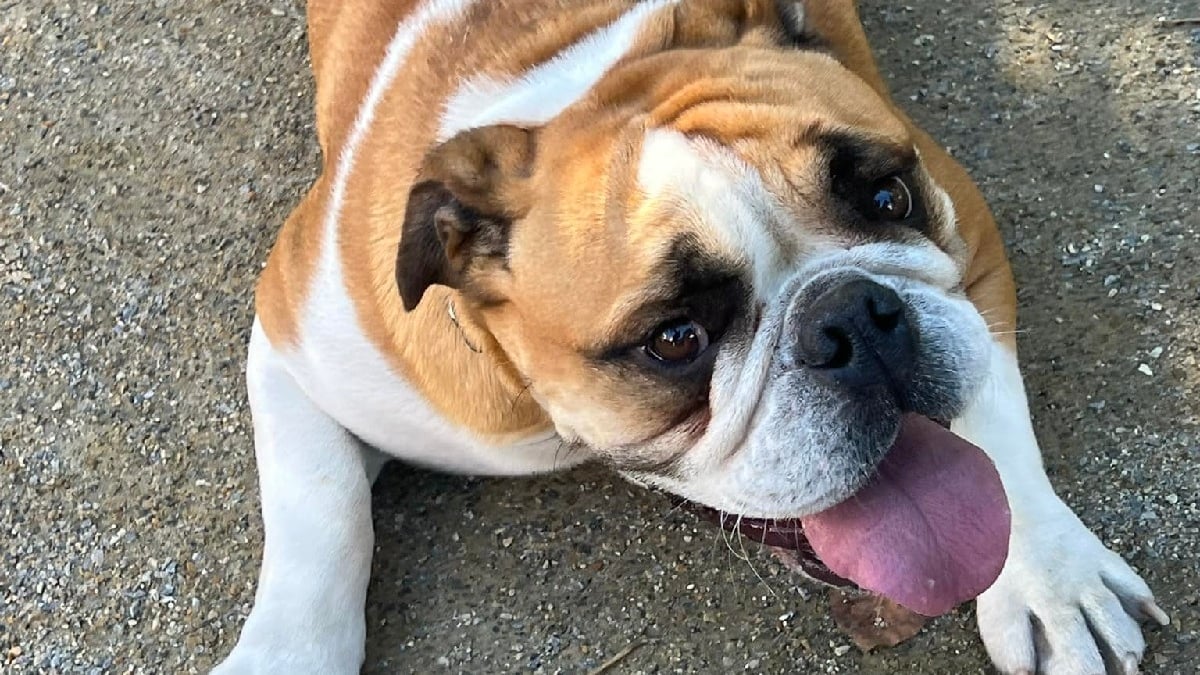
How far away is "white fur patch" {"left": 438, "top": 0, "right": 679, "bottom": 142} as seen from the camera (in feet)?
9.28

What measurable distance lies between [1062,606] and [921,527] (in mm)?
625

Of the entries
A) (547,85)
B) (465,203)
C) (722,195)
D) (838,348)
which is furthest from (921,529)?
(547,85)

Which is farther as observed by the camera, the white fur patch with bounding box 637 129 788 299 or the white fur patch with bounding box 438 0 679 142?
the white fur patch with bounding box 438 0 679 142

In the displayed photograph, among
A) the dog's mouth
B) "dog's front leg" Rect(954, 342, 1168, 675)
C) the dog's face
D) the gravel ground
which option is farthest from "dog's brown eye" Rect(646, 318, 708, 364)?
the gravel ground

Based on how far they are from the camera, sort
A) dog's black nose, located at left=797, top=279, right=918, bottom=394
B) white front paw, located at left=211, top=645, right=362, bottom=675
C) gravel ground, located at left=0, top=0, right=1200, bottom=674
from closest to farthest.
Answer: dog's black nose, located at left=797, top=279, right=918, bottom=394 < white front paw, located at left=211, top=645, right=362, bottom=675 < gravel ground, located at left=0, top=0, right=1200, bottom=674

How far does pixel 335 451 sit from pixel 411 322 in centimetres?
58

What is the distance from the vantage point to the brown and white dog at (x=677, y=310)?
243 centimetres

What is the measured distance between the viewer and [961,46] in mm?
4242

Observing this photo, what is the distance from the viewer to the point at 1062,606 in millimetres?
2965

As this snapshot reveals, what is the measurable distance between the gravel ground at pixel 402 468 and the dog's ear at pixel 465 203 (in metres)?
1.04

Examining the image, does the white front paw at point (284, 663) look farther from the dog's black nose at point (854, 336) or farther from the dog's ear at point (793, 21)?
the dog's ear at point (793, 21)

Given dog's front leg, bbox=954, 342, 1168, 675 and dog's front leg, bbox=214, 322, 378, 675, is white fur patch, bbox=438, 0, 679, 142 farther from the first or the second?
dog's front leg, bbox=954, 342, 1168, 675

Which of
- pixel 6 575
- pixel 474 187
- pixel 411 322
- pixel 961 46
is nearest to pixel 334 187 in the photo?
pixel 411 322

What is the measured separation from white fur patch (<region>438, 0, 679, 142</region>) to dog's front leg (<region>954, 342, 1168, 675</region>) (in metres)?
1.10
